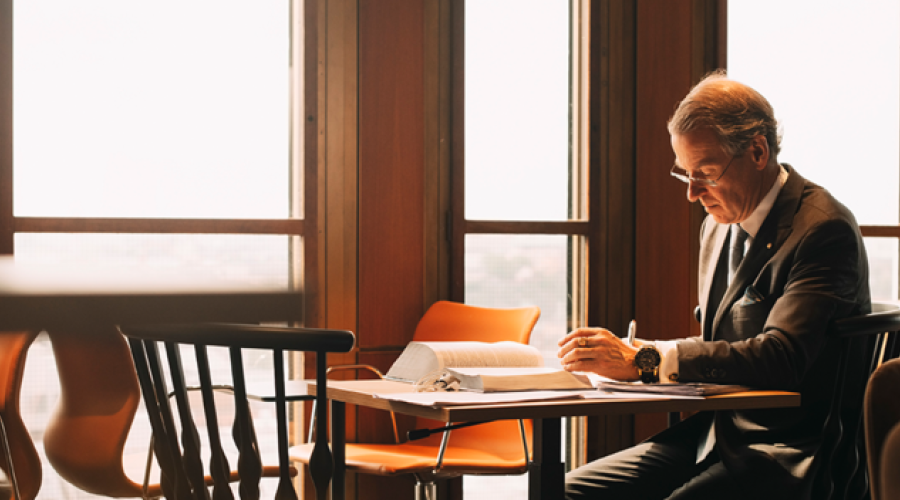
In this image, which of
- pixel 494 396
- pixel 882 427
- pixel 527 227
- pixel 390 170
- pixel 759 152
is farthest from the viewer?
pixel 527 227

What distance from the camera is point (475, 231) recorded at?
4.08m

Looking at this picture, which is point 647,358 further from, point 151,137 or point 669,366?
point 151,137

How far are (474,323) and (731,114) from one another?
167 cm

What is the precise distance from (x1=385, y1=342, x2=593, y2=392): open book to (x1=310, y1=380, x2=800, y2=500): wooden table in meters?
0.14

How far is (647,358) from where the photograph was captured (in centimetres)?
213

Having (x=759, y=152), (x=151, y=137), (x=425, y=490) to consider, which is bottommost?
(x=425, y=490)

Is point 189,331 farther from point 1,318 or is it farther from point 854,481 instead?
point 854,481

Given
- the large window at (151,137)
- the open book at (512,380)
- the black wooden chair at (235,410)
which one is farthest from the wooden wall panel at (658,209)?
the black wooden chair at (235,410)

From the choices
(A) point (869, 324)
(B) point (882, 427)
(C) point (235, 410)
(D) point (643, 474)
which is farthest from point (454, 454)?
(C) point (235, 410)

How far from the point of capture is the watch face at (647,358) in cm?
213

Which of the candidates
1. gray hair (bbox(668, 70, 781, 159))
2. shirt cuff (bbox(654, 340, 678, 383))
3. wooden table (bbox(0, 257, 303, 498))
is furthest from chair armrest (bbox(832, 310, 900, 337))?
wooden table (bbox(0, 257, 303, 498))

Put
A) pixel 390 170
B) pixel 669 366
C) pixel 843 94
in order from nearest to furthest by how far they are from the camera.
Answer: pixel 669 366
pixel 390 170
pixel 843 94

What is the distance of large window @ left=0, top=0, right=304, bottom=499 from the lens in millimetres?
3482

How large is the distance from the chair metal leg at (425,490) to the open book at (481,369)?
2.78 feet
